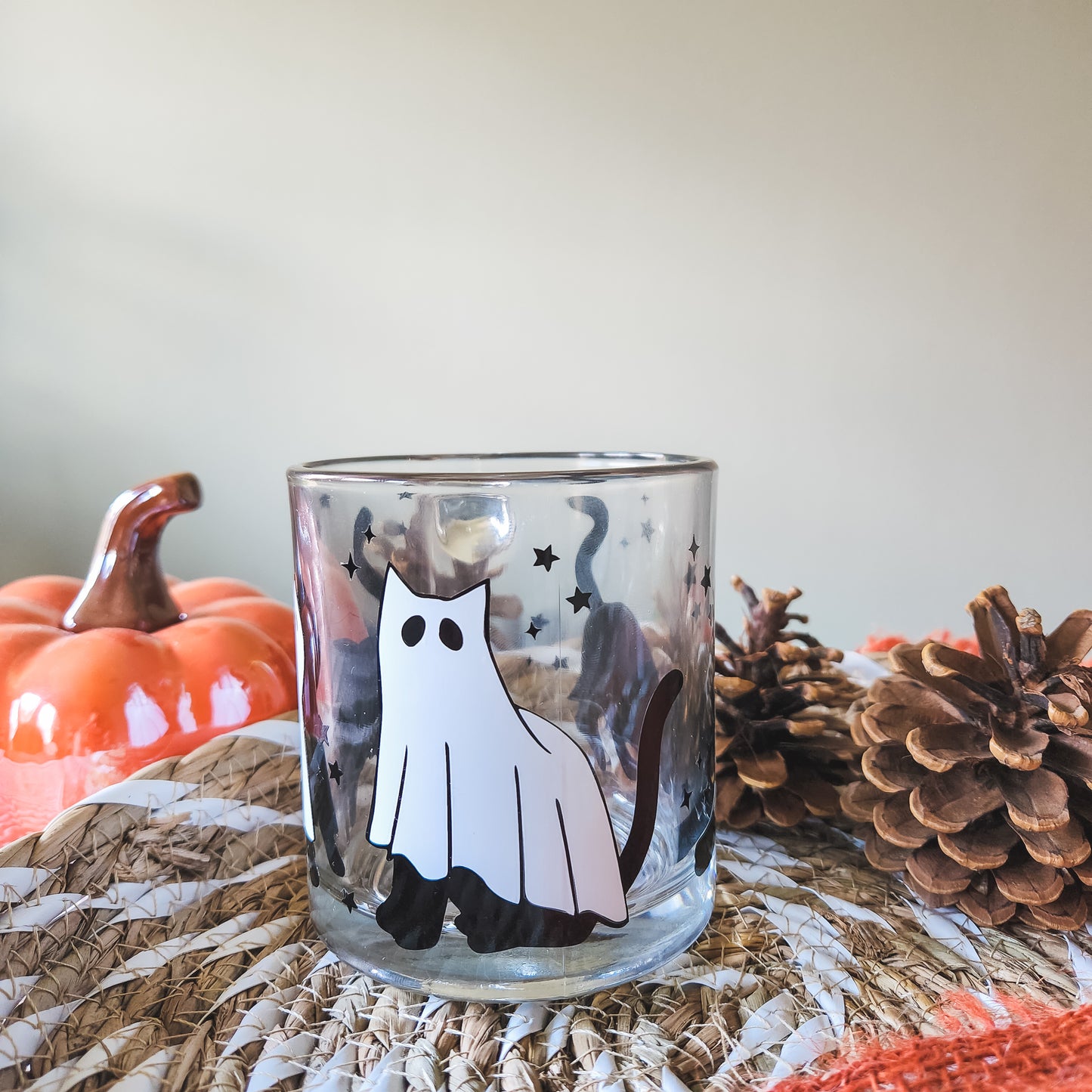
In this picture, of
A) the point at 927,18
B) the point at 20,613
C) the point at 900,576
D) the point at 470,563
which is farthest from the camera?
the point at 900,576

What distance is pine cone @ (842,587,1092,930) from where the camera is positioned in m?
0.33

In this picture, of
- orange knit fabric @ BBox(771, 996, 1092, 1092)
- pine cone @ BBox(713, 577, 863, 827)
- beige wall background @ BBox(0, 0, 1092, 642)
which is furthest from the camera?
beige wall background @ BBox(0, 0, 1092, 642)

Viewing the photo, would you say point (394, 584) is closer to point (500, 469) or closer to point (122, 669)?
point (500, 469)

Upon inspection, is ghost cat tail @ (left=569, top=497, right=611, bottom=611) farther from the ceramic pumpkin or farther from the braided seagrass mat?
the ceramic pumpkin

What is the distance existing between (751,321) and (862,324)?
0.11 m

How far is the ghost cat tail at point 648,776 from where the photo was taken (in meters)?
0.29

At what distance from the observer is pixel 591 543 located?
27 centimetres

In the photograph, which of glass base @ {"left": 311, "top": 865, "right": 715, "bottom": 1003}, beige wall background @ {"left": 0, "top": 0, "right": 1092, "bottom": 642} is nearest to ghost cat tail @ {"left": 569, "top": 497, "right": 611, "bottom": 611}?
glass base @ {"left": 311, "top": 865, "right": 715, "bottom": 1003}

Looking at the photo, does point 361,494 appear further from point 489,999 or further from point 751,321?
point 751,321

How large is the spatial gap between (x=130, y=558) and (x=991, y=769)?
483 millimetres

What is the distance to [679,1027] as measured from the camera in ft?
0.95

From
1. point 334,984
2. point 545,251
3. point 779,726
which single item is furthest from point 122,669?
point 545,251

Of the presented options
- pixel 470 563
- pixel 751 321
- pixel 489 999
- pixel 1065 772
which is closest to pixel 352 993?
pixel 489 999

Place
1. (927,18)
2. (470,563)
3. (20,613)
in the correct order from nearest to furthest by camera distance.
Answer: (470,563) < (20,613) < (927,18)
